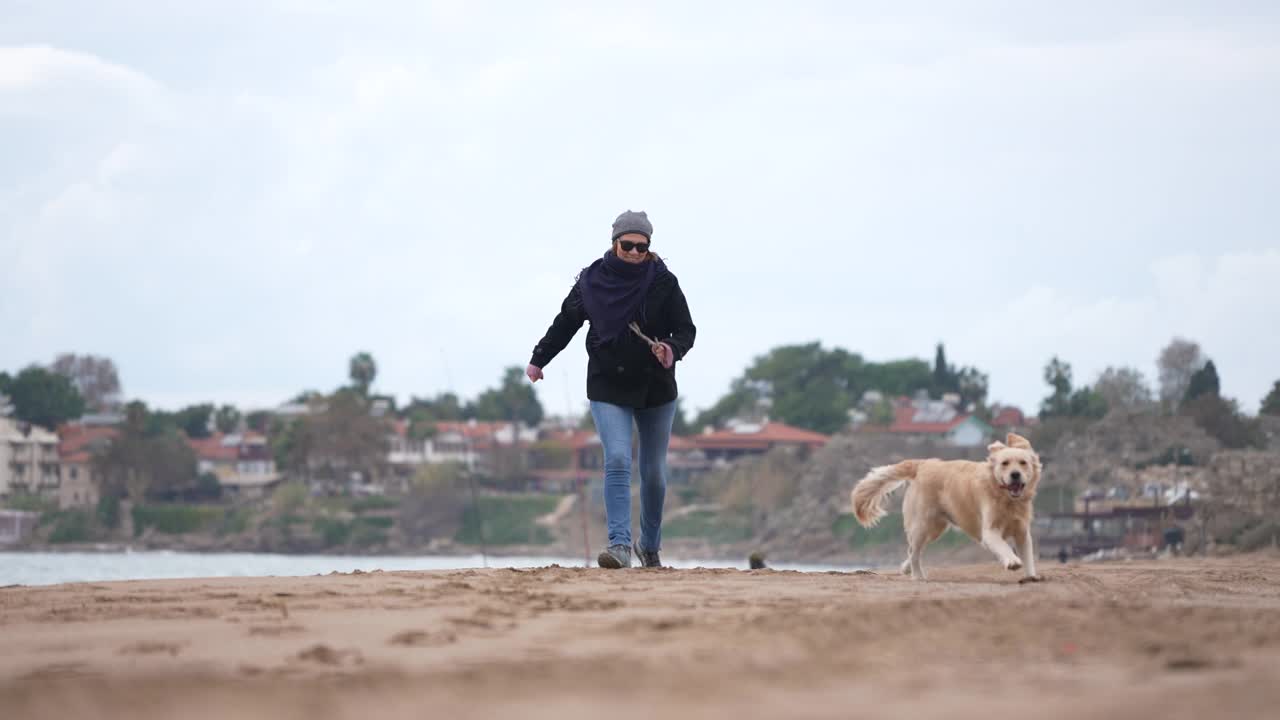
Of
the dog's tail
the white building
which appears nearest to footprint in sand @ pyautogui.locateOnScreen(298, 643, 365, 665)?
the dog's tail

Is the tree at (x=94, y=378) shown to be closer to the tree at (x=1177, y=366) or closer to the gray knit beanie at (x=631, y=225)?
the tree at (x=1177, y=366)

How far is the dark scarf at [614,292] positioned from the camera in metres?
8.59

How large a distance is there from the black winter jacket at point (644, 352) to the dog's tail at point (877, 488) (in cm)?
132

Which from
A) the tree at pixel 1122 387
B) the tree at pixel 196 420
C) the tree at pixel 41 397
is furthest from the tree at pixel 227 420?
the tree at pixel 1122 387

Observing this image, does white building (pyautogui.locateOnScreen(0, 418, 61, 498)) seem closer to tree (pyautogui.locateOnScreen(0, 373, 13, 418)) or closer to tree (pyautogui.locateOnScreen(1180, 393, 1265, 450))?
tree (pyautogui.locateOnScreen(0, 373, 13, 418))

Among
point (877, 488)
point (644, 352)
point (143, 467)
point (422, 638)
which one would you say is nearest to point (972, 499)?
point (877, 488)

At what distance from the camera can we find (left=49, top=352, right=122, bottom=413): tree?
5492 inches

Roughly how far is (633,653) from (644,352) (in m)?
4.20

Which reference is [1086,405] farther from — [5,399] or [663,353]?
[663,353]

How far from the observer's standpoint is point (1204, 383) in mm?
88500

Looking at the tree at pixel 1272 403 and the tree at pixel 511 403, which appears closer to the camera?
the tree at pixel 1272 403

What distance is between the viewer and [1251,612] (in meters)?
5.71

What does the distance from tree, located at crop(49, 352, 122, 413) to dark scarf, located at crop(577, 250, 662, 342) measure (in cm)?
13563

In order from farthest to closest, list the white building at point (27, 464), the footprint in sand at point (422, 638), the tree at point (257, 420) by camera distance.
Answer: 1. the tree at point (257, 420)
2. the white building at point (27, 464)
3. the footprint in sand at point (422, 638)
